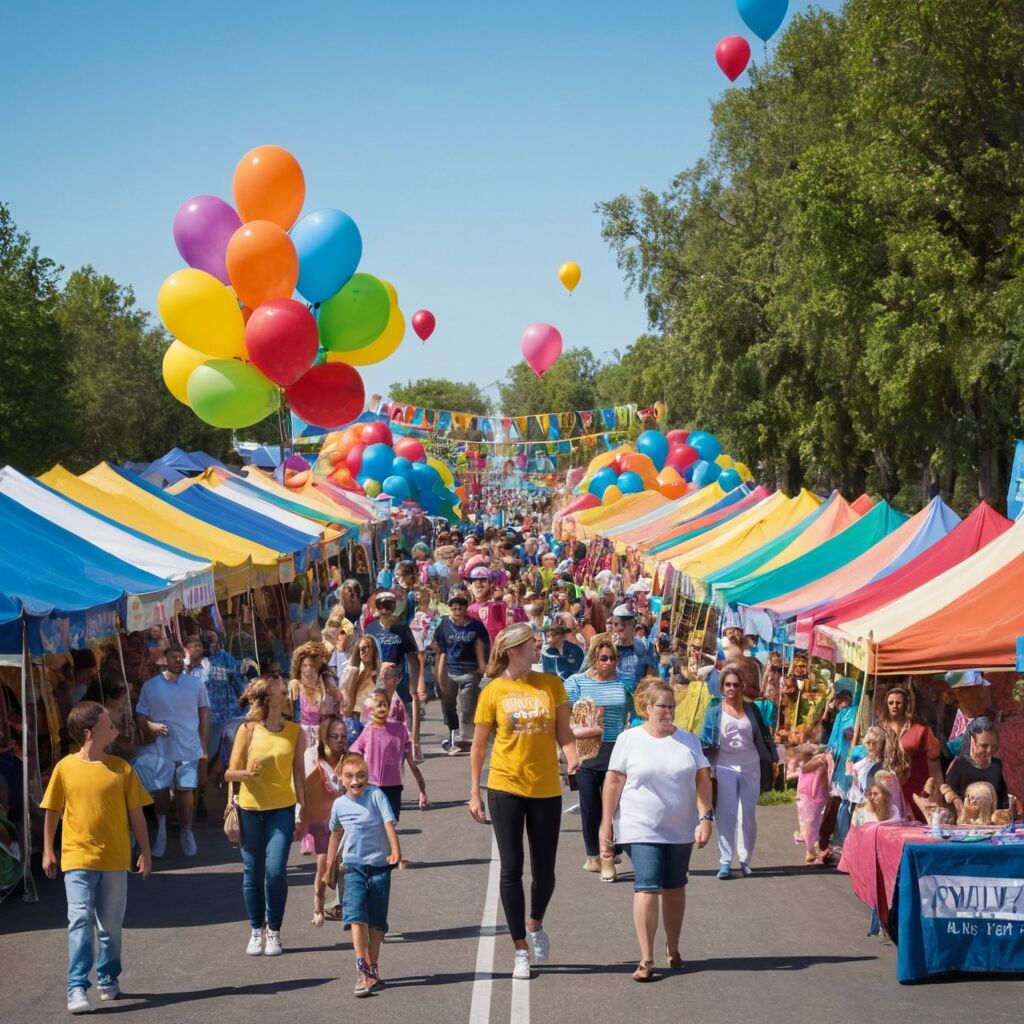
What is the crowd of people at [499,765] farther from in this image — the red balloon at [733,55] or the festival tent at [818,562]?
the red balloon at [733,55]

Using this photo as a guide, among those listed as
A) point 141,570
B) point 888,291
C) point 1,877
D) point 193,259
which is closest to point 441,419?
point 888,291

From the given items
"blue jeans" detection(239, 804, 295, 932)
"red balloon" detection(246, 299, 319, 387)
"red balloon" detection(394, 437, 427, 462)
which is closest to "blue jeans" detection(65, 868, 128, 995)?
"blue jeans" detection(239, 804, 295, 932)

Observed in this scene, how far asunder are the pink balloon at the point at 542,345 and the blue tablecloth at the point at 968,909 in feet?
118

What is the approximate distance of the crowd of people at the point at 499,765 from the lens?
7.16 metres

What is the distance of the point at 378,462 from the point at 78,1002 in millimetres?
33917

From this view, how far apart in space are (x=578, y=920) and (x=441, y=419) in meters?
54.4

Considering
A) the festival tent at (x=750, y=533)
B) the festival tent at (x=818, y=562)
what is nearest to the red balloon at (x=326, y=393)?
the festival tent at (x=750, y=533)

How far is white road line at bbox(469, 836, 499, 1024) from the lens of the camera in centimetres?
672

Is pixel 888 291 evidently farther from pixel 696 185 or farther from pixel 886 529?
pixel 696 185

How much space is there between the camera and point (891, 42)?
26125 mm

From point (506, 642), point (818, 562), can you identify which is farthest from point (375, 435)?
point (506, 642)

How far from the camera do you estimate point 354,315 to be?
18.8m

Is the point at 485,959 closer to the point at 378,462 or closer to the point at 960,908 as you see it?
the point at 960,908

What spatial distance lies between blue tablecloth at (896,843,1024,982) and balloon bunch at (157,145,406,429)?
1112cm
